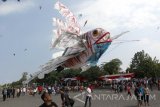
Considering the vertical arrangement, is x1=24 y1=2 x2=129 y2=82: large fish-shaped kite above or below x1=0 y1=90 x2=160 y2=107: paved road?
above

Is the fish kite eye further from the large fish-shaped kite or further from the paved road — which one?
the paved road

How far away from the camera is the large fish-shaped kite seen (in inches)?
519

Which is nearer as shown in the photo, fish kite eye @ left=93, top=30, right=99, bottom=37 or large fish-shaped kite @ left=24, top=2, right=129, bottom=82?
large fish-shaped kite @ left=24, top=2, right=129, bottom=82

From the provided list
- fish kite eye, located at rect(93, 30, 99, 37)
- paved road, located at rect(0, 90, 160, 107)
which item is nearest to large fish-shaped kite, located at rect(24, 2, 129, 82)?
fish kite eye, located at rect(93, 30, 99, 37)

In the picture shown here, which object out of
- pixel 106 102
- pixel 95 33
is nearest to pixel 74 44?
pixel 95 33

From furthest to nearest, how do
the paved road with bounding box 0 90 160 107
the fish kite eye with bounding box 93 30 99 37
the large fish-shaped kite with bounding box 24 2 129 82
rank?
the paved road with bounding box 0 90 160 107 < the fish kite eye with bounding box 93 30 99 37 < the large fish-shaped kite with bounding box 24 2 129 82

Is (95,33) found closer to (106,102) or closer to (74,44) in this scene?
(74,44)

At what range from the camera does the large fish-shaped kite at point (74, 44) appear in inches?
519

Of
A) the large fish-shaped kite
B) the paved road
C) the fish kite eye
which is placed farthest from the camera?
the paved road

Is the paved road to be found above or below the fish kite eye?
below

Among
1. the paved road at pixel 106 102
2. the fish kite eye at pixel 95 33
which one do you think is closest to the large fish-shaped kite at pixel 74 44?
the fish kite eye at pixel 95 33

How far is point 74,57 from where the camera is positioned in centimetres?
1366

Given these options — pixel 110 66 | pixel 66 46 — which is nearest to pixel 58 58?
pixel 66 46

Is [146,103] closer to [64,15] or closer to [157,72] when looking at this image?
[64,15]
